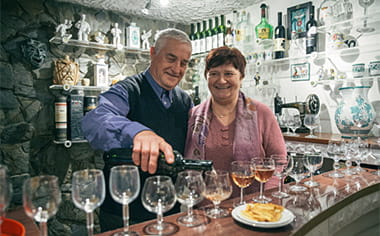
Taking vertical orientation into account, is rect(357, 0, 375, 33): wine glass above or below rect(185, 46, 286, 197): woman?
above

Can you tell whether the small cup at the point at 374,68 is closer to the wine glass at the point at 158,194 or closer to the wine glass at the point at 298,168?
the wine glass at the point at 298,168

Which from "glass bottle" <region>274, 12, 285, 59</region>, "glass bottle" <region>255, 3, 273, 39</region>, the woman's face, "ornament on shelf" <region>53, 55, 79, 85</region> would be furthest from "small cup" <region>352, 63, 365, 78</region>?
"ornament on shelf" <region>53, 55, 79, 85</region>

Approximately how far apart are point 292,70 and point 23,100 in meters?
3.30

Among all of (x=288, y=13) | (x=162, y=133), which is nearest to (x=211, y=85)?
(x=162, y=133)

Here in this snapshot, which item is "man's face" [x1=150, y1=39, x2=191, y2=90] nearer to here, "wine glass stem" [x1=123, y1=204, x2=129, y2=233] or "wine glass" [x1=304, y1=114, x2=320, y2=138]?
"wine glass stem" [x1=123, y1=204, x2=129, y2=233]

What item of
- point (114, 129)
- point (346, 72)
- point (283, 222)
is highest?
point (346, 72)

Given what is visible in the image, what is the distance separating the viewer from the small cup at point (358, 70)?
2.82m

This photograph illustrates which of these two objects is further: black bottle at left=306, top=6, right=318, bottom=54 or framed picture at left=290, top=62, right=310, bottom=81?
framed picture at left=290, top=62, right=310, bottom=81

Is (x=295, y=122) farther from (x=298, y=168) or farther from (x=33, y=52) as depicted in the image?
(x=33, y=52)

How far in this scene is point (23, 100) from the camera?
11.2 ft

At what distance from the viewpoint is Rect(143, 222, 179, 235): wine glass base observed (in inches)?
38.3

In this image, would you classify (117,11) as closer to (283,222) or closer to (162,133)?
(162,133)

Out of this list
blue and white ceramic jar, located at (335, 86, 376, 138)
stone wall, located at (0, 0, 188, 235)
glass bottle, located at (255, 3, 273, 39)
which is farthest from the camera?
glass bottle, located at (255, 3, 273, 39)

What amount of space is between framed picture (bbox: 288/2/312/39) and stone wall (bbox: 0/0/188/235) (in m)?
2.60
